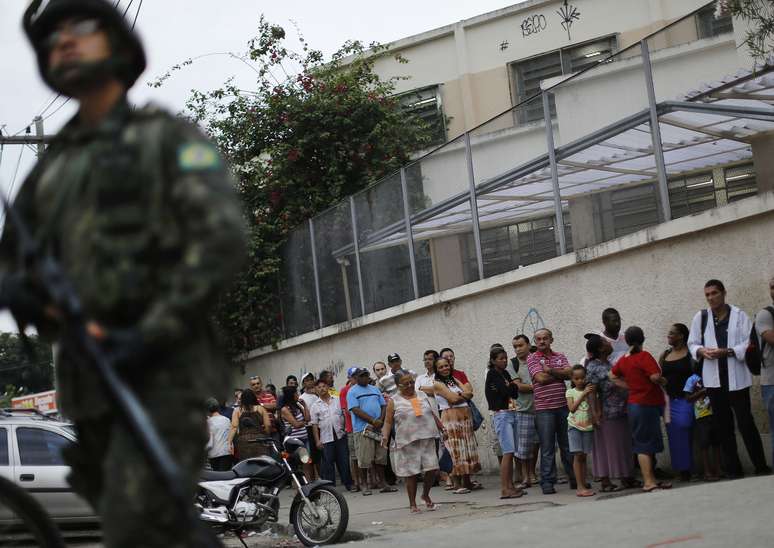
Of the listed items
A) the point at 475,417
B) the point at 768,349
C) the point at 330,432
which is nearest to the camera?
the point at 768,349

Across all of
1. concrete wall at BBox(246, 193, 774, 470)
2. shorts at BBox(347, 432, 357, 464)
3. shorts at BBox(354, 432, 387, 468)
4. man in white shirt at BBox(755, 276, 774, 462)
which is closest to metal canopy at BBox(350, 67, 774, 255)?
concrete wall at BBox(246, 193, 774, 470)

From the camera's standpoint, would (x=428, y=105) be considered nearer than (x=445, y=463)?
No

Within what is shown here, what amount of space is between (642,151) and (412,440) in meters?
4.35

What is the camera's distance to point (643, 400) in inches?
479

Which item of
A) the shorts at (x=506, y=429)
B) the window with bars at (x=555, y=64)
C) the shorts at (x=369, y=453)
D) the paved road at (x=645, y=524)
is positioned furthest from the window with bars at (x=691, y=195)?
the window with bars at (x=555, y=64)

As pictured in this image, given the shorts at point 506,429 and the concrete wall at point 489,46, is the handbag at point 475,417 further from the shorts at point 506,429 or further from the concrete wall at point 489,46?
the concrete wall at point 489,46

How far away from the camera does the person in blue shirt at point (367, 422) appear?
17.2 m

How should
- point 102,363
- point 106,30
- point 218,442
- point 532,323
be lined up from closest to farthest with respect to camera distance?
point 102,363 → point 106,30 → point 532,323 → point 218,442

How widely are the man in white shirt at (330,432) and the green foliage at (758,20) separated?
28.9ft

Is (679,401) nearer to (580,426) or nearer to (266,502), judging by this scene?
(580,426)

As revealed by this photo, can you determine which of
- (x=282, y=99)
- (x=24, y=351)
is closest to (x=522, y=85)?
(x=282, y=99)

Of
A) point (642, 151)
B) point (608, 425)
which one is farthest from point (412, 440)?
point (642, 151)

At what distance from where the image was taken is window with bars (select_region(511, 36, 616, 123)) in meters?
28.1

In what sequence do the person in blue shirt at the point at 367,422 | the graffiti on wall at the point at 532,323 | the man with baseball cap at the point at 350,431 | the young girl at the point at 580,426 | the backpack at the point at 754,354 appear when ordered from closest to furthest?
the backpack at the point at 754,354
the young girl at the point at 580,426
the graffiti on wall at the point at 532,323
the person in blue shirt at the point at 367,422
the man with baseball cap at the point at 350,431
